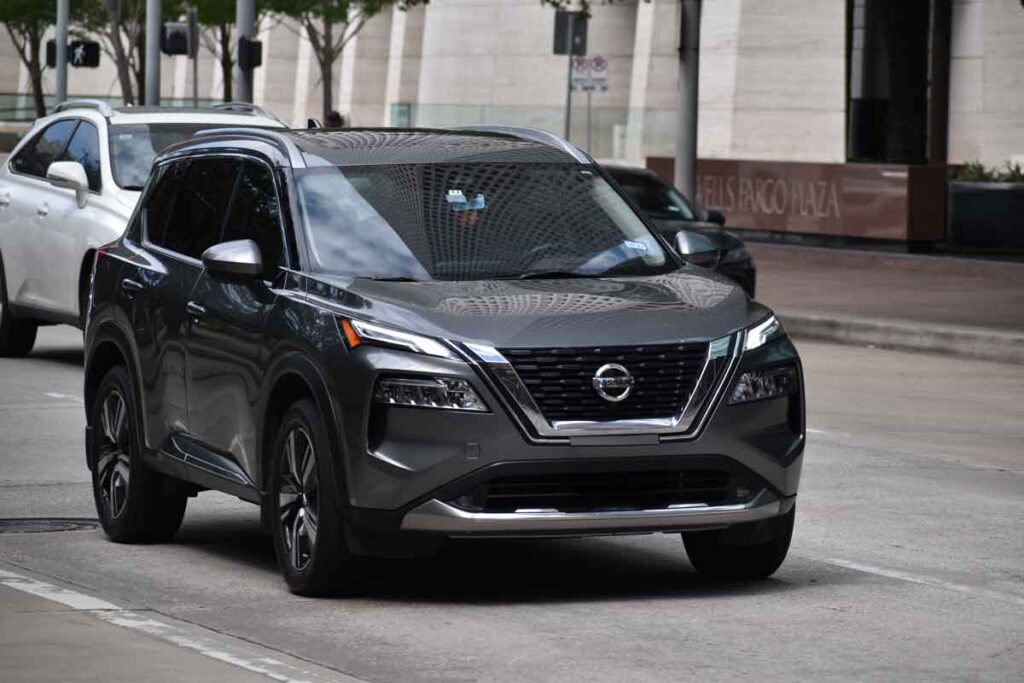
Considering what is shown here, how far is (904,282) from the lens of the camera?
90.0 feet

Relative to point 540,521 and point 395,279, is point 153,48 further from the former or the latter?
point 540,521

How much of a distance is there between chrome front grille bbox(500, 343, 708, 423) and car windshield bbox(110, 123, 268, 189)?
9.46m

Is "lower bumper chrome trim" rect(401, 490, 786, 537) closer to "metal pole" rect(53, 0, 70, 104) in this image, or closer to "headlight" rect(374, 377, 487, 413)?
"headlight" rect(374, 377, 487, 413)

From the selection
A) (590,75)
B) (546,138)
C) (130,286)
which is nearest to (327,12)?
(590,75)

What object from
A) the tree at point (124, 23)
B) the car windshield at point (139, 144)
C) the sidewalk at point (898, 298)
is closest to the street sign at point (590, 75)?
the sidewalk at point (898, 298)

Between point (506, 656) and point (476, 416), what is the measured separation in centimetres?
91

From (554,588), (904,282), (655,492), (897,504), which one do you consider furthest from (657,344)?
(904,282)

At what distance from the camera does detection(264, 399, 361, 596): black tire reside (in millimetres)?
8414

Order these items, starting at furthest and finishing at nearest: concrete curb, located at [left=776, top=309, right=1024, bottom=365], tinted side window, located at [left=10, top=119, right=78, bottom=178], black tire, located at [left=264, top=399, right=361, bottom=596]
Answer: concrete curb, located at [left=776, top=309, right=1024, bottom=365]
tinted side window, located at [left=10, top=119, right=78, bottom=178]
black tire, located at [left=264, top=399, right=361, bottom=596]

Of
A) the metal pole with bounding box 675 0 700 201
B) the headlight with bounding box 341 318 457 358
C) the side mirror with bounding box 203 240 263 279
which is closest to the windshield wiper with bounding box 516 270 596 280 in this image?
the headlight with bounding box 341 318 457 358

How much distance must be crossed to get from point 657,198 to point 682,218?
33 cm

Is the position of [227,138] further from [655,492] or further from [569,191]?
[655,492]

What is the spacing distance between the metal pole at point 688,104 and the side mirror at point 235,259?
21241 millimetres

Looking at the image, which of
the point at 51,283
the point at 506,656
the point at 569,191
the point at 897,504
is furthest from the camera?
the point at 51,283
